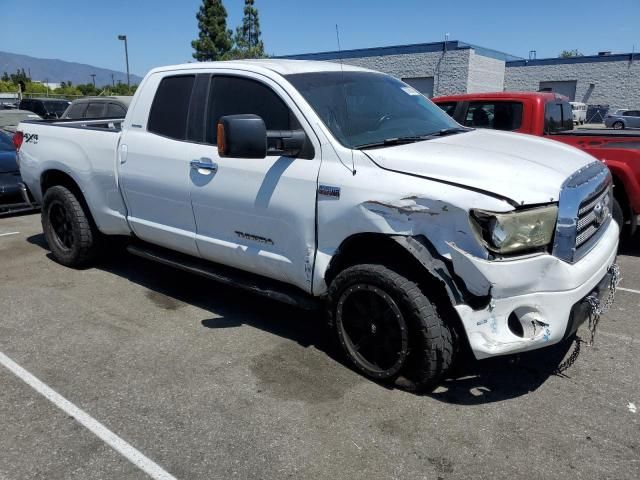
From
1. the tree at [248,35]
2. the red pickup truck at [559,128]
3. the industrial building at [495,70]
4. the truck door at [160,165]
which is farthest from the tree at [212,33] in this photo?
the truck door at [160,165]

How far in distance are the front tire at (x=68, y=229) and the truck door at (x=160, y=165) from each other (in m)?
0.90

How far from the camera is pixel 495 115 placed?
7.41 metres

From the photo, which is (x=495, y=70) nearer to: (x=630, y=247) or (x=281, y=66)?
(x=630, y=247)

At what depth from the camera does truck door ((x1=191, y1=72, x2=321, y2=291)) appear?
3.65m

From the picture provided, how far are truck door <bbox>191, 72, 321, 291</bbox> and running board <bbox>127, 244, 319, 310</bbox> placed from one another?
11 centimetres

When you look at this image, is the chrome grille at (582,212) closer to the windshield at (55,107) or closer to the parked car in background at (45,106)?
the parked car in background at (45,106)

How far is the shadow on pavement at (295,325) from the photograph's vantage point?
3.51 m

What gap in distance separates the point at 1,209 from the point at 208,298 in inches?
193

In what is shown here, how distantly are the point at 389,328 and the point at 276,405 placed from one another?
802mm

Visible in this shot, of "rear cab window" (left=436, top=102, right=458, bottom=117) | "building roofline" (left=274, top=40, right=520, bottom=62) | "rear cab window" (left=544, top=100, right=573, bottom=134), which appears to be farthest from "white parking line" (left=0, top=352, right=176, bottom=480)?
"building roofline" (left=274, top=40, right=520, bottom=62)

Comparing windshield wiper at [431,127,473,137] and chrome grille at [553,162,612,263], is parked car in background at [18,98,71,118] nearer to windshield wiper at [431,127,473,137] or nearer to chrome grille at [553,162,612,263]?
windshield wiper at [431,127,473,137]

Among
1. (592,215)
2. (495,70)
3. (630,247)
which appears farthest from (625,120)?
(592,215)

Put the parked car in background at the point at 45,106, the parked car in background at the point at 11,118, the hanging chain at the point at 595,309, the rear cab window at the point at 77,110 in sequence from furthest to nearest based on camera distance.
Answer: the parked car in background at the point at 45,106
the parked car in background at the point at 11,118
the rear cab window at the point at 77,110
the hanging chain at the point at 595,309

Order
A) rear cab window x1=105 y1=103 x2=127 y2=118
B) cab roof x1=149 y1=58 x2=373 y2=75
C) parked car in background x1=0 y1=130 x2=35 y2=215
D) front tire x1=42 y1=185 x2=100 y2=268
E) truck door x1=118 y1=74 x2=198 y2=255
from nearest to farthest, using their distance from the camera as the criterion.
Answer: cab roof x1=149 y1=58 x2=373 y2=75, truck door x1=118 y1=74 x2=198 y2=255, front tire x1=42 y1=185 x2=100 y2=268, parked car in background x1=0 y1=130 x2=35 y2=215, rear cab window x1=105 y1=103 x2=127 y2=118
